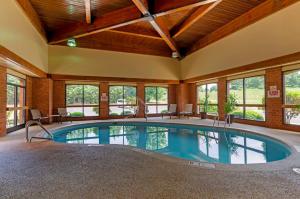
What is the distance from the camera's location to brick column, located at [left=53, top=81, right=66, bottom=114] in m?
9.72

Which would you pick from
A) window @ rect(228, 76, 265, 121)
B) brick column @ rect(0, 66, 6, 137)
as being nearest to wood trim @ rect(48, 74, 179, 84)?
brick column @ rect(0, 66, 6, 137)

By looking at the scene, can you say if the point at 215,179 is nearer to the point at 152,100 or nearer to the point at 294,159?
the point at 294,159

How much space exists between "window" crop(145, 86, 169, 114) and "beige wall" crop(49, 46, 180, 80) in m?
0.95

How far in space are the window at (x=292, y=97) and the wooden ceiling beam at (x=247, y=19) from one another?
2.22 metres

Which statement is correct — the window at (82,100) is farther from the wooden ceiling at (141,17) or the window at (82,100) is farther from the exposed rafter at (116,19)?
the exposed rafter at (116,19)

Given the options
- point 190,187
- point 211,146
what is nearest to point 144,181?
point 190,187

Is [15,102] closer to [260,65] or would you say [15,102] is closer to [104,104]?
[104,104]

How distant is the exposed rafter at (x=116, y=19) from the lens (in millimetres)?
5531

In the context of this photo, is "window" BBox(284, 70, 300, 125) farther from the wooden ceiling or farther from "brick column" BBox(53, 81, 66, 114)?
"brick column" BBox(53, 81, 66, 114)

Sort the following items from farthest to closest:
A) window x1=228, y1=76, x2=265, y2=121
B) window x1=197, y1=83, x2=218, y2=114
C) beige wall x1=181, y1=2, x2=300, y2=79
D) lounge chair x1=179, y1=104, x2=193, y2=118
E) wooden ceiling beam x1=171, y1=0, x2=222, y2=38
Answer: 1. lounge chair x1=179, y1=104, x2=193, y2=118
2. window x1=197, y1=83, x2=218, y2=114
3. window x1=228, y1=76, x2=265, y2=121
4. wooden ceiling beam x1=171, y1=0, x2=222, y2=38
5. beige wall x1=181, y1=2, x2=300, y2=79

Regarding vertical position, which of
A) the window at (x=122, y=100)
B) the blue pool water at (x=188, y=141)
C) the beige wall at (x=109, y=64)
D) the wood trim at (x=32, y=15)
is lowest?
the blue pool water at (x=188, y=141)

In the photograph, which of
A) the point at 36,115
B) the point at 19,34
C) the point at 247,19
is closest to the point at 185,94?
the point at 247,19

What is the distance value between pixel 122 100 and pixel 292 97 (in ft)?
26.5

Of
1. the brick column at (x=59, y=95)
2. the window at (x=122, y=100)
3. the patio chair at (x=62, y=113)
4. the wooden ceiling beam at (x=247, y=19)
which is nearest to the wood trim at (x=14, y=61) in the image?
the brick column at (x=59, y=95)
